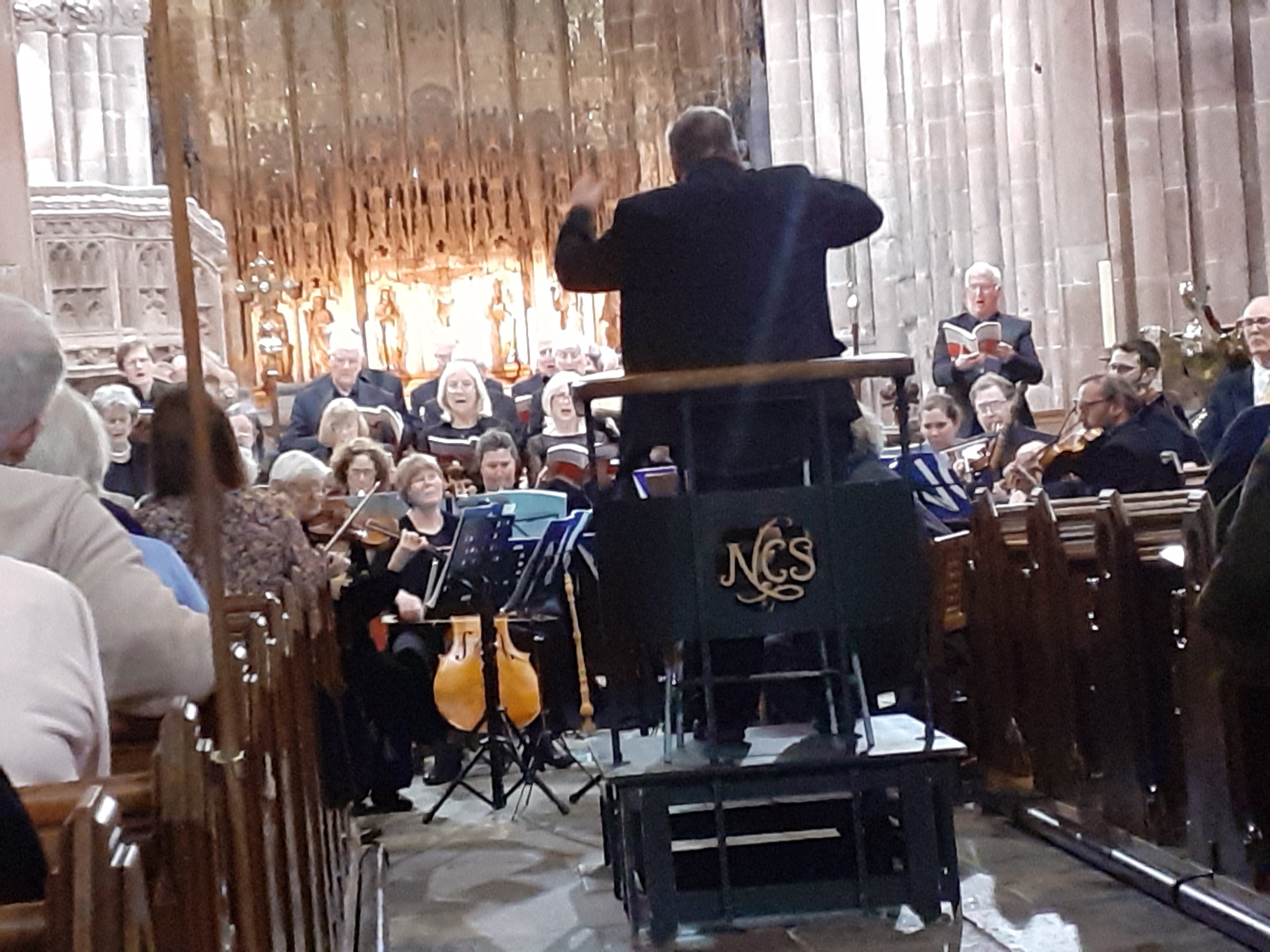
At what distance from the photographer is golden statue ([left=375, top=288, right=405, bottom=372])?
1703cm

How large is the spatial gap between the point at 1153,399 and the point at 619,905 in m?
3.13

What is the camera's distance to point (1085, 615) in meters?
4.68

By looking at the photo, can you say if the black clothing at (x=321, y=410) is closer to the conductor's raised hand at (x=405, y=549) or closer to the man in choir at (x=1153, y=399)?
the conductor's raised hand at (x=405, y=549)

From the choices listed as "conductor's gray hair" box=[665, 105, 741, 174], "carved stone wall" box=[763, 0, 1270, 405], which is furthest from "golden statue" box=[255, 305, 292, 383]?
"conductor's gray hair" box=[665, 105, 741, 174]

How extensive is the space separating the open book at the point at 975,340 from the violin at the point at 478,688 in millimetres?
3238

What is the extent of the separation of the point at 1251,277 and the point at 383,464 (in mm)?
4586

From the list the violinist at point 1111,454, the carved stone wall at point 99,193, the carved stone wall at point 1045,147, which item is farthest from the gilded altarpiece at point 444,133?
the violinist at point 1111,454

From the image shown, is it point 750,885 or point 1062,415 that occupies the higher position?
point 1062,415

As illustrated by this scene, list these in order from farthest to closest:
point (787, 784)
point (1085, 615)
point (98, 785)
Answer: point (1085, 615)
point (787, 784)
point (98, 785)

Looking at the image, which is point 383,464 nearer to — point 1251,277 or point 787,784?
point 787,784

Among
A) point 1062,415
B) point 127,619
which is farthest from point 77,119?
point 127,619

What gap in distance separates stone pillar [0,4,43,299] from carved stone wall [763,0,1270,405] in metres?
5.47

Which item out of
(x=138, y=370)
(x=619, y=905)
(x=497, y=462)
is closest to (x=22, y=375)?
(x=619, y=905)

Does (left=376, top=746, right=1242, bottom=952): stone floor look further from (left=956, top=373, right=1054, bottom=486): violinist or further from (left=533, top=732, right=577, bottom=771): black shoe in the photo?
(left=956, top=373, right=1054, bottom=486): violinist
